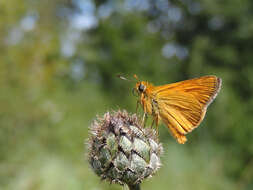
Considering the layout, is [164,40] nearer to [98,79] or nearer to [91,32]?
[91,32]

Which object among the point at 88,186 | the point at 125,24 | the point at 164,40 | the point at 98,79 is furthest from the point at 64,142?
the point at 164,40

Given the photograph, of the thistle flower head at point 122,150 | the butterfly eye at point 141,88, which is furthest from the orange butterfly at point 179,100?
the thistle flower head at point 122,150

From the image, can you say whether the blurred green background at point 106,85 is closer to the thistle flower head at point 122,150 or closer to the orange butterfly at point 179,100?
the orange butterfly at point 179,100

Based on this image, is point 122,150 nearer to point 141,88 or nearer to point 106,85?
point 141,88

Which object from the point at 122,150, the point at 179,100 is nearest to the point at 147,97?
the point at 179,100

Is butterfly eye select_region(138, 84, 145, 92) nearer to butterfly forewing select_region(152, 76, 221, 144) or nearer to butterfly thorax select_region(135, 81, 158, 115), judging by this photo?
butterfly thorax select_region(135, 81, 158, 115)

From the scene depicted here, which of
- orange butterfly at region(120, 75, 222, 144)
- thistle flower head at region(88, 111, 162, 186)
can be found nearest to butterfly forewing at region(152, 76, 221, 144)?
orange butterfly at region(120, 75, 222, 144)
